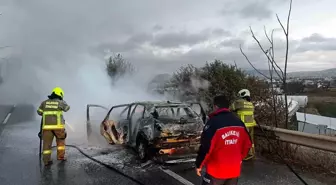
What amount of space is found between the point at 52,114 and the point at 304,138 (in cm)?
535

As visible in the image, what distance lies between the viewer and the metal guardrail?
19.2 feet

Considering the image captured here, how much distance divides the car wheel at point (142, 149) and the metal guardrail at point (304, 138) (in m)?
2.78

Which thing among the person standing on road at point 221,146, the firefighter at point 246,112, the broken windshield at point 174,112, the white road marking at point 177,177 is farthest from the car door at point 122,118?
the person standing on road at point 221,146

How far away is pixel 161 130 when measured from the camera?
679 cm

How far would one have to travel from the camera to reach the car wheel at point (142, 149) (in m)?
7.13

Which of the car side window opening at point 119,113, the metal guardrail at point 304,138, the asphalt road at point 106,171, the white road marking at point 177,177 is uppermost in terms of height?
the car side window opening at point 119,113

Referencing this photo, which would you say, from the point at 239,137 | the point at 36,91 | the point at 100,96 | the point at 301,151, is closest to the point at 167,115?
the point at 301,151

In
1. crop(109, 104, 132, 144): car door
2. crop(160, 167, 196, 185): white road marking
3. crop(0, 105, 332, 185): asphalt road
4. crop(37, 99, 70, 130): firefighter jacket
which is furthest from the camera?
crop(109, 104, 132, 144): car door

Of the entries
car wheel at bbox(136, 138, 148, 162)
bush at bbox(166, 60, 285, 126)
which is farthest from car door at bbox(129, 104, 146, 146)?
bush at bbox(166, 60, 285, 126)

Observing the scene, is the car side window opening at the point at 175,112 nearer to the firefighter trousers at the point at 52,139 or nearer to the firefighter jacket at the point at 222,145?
the firefighter trousers at the point at 52,139

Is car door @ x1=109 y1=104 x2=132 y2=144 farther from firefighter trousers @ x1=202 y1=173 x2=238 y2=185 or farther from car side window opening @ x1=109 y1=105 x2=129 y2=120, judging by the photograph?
firefighter trousers @ x1=202 y1=173 x2=238 y2=185

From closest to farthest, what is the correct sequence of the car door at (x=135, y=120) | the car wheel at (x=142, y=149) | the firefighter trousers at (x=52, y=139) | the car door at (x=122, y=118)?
the car wheel at (x=142, y=149) → the firefighter trousers at (x=52, y=139) → the car door at (x=135, y=120) → the car door at (x=122, y=118)

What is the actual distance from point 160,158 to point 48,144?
2.54m

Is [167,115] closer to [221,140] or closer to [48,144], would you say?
[48,144]
